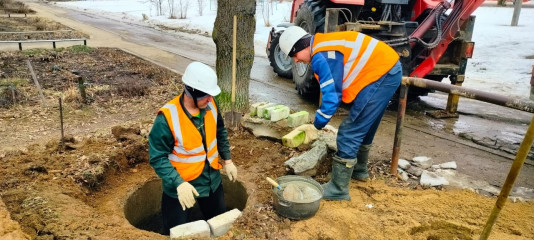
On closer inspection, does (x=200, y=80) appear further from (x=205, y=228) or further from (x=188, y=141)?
(x=205, y=228)

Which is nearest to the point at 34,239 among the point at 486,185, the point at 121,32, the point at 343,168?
the point at 343,168

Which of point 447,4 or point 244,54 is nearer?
point 244,54

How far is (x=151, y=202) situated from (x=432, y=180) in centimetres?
315

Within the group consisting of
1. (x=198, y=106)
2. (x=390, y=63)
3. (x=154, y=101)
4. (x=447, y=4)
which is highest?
(x=447, y=4)

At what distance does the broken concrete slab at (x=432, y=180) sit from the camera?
4.18 m

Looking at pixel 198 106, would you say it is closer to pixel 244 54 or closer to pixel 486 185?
pixel 244 54

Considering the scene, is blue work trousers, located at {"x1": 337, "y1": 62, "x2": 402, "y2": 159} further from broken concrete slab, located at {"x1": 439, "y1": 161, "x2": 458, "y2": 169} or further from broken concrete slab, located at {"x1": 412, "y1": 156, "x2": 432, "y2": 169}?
broken concrete slab, located at {"x1": 439, "y1": 161, "x2": 458, "y2": 169}

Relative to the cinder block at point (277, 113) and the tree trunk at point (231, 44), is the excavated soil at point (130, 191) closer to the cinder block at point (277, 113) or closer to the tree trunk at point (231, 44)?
the cinder block at point (277, 113)

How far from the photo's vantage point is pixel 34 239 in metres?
2.95

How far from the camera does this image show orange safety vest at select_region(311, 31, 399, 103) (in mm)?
3430

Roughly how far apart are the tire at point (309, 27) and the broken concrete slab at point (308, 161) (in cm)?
307

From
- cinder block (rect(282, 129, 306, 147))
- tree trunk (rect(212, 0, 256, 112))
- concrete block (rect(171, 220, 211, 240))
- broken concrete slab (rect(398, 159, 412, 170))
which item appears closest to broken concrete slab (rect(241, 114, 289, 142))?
cinder block (rect(282, 129, 306, 147))

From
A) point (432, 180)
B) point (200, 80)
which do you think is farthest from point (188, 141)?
point (432, 180)

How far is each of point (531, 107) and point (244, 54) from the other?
3.62 meters
